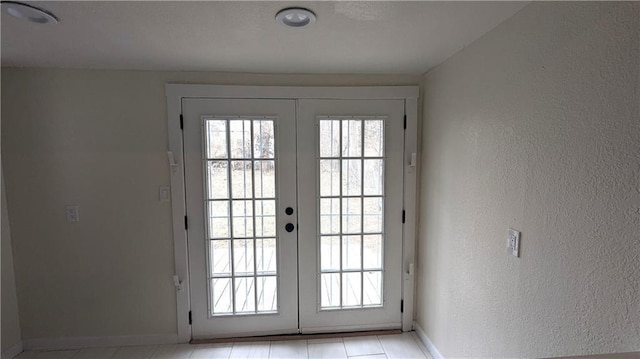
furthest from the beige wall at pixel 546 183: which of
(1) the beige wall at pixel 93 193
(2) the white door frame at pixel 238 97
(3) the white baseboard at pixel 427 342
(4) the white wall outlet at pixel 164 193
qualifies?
(4) the white wall outlet at pixel 164 193

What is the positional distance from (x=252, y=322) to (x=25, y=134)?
2192mm

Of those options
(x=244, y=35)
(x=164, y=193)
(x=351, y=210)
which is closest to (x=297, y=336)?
(x=351, y=210)

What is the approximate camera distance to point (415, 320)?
8.08 ft

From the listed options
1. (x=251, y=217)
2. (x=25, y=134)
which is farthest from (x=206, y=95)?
(x=25, y=134)

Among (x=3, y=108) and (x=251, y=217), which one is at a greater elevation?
(x=3, y=108)

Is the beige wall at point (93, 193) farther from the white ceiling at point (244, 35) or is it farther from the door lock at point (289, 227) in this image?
the door lock at point (289, 227)

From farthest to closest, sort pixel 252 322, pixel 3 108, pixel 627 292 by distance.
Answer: pixel 252 322 < pixel 3 108 < pixel 627 292

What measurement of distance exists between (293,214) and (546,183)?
64.0 inches

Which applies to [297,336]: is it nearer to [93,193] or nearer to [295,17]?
[93,193]

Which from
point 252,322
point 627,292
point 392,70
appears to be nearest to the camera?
point 627,292

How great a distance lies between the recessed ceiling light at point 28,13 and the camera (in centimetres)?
121

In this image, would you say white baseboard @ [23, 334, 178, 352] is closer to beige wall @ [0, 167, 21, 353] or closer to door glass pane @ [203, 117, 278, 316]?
beige wall @ [0, 167, 21, 353]

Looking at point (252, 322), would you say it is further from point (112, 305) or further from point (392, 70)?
point (392, 70)

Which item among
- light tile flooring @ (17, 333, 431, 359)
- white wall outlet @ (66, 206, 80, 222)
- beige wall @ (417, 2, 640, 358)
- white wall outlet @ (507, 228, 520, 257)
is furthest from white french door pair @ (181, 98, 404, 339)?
white wall outlet @ (507, 228, 520, 257)
